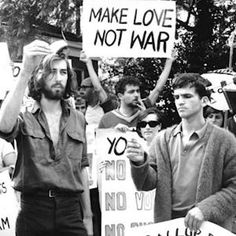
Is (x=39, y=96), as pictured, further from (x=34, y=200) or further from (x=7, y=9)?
(x=7, y=9)

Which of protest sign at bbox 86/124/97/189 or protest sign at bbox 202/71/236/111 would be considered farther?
protest sign at bbox 202/71/236/111

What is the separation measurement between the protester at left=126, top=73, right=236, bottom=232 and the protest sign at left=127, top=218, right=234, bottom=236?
0.14 feet

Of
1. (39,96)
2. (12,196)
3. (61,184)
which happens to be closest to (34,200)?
(61,184)

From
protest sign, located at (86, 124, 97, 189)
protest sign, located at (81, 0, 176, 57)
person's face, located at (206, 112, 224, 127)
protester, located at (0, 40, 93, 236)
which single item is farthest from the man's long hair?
person's face, located at (206, 112, 224, 127)

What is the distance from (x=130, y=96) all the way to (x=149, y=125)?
594mm

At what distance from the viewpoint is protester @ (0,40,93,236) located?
11.3 feet

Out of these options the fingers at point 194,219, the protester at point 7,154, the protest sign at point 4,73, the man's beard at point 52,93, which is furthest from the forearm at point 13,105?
the protest sign at point 4,73

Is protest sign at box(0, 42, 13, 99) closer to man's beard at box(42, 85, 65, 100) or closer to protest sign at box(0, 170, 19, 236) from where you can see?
protest sign at box(0, 170, 19, 236)

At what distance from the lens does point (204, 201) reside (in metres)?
3.40

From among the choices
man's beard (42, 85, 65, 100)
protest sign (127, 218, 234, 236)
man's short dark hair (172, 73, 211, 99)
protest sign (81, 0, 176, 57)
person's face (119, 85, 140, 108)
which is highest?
protest sign (81, 0, 176, 57)

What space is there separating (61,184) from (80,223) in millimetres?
295

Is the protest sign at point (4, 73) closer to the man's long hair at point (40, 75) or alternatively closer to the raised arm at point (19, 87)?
the man's long hair at point (40, 75)

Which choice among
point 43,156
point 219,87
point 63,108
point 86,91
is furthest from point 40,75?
point 219,87

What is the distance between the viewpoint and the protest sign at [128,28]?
6.11 meters
